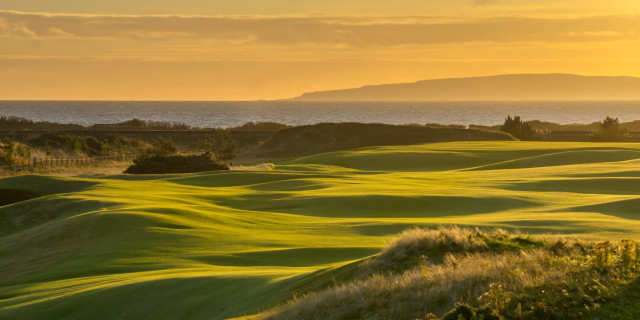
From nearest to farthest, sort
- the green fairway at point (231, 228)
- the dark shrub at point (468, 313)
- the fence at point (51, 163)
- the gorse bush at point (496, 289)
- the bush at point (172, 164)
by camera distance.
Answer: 1. the dark shrub at point (468, 313)
2. the gorse bush at point (496, 289)
3. the green fairway at point (231, 228)
4. the fence at point (51, 163)
5. the bush at point (172, 164)

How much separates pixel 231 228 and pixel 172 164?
130 feet

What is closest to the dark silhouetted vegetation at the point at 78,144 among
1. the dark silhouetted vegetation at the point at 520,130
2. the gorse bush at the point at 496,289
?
the dark silhouetted vegetation at the point at 520,130

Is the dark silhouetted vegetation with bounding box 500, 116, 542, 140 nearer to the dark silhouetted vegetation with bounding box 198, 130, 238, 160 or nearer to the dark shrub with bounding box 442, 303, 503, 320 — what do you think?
the dark silhouetted vegetation with bounding box 198, 130, 238, 160

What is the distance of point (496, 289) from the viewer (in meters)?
9.87

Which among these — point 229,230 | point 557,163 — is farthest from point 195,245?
point 557,163

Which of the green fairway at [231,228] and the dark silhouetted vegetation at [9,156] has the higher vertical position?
the dark silhouetted vegetation at [9,156]

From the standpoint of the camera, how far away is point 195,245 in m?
25.9

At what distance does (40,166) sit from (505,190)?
42134mm

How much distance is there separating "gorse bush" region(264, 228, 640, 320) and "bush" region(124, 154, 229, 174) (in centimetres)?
5361

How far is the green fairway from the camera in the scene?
58.3ft

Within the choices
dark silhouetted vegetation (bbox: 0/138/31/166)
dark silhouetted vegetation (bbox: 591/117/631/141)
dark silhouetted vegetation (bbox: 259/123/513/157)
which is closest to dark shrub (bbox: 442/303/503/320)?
dark silhouetted vegetation (bbox: 0/138/31/166)

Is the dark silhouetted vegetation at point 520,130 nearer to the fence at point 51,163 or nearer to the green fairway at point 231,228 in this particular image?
the fence at point 51,163

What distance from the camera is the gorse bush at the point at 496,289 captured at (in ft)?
32.0

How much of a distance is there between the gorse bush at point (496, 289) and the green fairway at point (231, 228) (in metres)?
3.64
